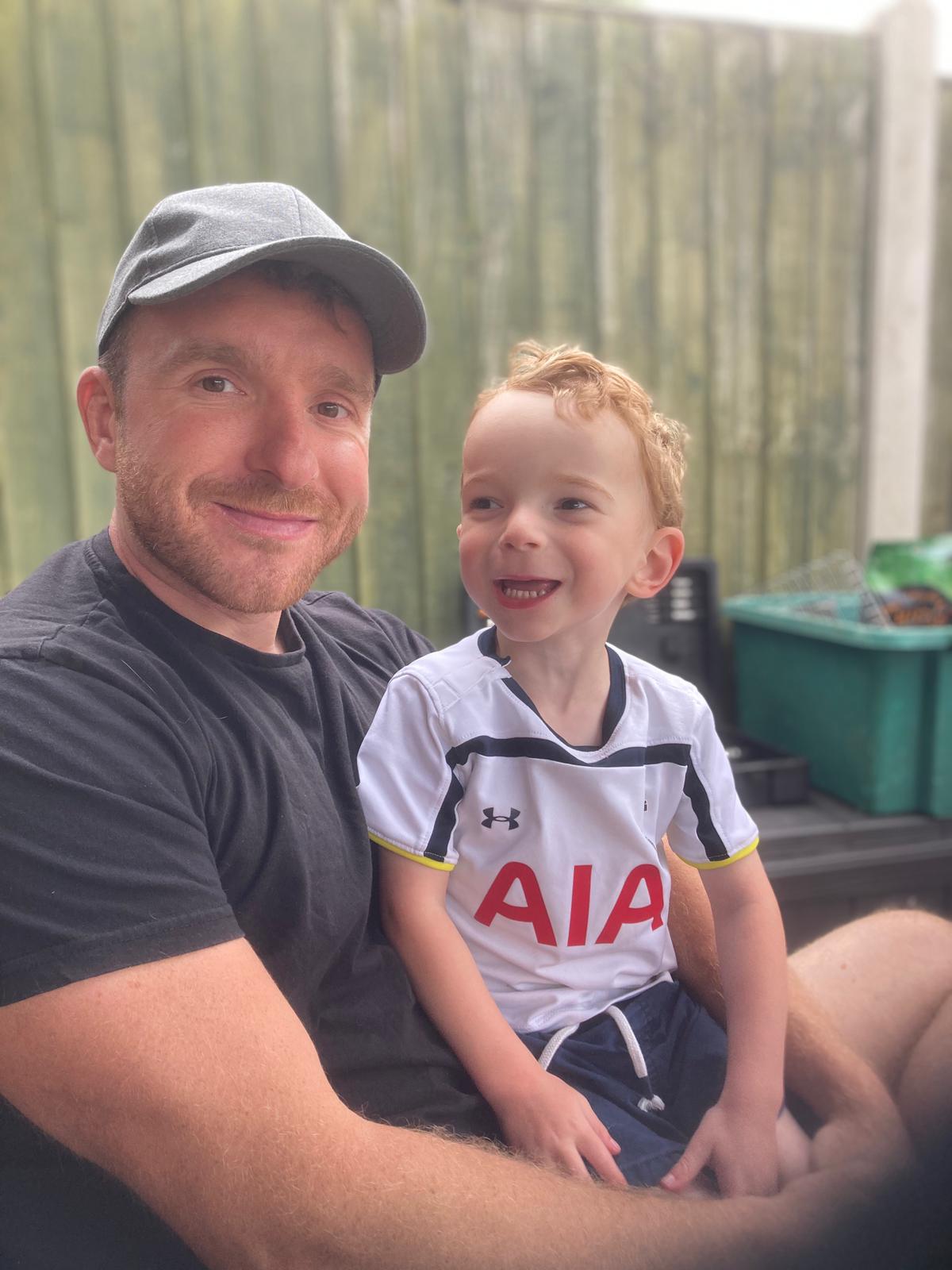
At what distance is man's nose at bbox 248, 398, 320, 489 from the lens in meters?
0.93

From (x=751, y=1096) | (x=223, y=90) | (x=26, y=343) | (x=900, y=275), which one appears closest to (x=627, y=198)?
(x=900, y=275)

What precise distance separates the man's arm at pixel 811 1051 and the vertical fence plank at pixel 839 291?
72.0 inches

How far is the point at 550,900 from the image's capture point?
93 cm

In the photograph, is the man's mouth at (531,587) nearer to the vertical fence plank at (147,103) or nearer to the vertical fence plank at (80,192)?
the vertical fence plank at (80,192)

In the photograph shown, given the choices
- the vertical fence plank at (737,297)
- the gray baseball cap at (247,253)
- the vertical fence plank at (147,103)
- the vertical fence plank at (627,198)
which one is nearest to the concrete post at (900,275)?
the vertical fence plank at (737,297)

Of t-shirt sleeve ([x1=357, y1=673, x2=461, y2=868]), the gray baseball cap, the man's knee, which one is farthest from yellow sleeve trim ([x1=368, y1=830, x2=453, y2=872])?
the man's knee

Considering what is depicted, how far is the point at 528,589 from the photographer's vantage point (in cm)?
89

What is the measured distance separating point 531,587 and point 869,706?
158cm

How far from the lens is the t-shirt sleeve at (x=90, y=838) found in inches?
27.3

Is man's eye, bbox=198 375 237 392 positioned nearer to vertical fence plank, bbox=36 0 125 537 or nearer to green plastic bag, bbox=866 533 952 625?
vertical fence plank, bbox=36 0 125 537

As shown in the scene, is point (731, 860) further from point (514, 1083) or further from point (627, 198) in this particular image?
point (627, 198)

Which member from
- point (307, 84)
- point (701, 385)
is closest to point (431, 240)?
point (307, 84)

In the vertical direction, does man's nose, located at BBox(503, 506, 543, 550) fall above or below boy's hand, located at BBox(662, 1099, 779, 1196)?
above

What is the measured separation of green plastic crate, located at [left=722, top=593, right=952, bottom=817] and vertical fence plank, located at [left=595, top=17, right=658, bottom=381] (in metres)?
0.81
